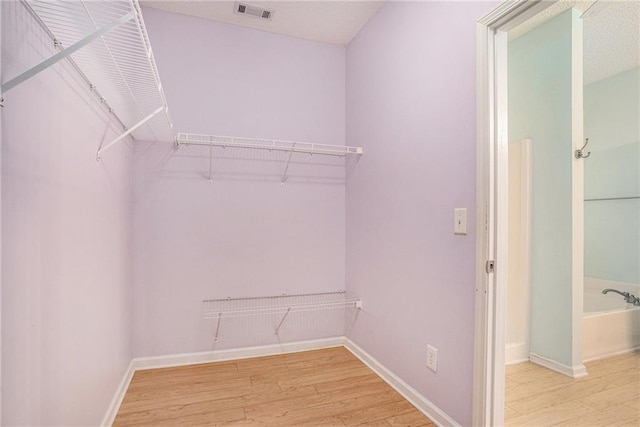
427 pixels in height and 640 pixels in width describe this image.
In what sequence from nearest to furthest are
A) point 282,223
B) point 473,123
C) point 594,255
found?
point 473,123 → point 282,223 → point 594,255

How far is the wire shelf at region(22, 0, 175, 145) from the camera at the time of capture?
875 millimetres

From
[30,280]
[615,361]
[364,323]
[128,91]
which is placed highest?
[128,91]

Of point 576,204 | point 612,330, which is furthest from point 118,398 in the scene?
point 612,330

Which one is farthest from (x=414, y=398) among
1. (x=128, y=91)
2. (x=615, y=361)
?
(x=128, y=91)

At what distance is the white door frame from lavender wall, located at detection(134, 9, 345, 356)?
1.39 meters

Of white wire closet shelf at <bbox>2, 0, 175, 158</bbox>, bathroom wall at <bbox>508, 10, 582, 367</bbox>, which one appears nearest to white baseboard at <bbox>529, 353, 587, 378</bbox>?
bathroom wall at <bbox>508, 10, 582, 367</bbox>

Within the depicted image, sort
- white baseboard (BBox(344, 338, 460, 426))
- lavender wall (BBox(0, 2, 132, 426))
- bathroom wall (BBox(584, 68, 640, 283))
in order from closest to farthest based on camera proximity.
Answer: lavender wall (BBox(0, 2, 132, 426))
white baseboard (BBox(344, 338, 460, 426))
bathroom wall (BBox(584, 68, 640, 283))

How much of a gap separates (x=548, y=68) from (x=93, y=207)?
303 cm

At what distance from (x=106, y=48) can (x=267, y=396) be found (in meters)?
1.87

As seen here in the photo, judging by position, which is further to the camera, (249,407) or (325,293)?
(325,293)

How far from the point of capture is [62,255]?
1078mm

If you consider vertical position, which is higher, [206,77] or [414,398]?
[206,77]

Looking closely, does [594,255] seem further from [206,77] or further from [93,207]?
[93,207]

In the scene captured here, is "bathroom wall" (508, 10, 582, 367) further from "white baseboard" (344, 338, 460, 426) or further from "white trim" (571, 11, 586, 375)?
"white baseboard" (344, 338, 460, 426)
